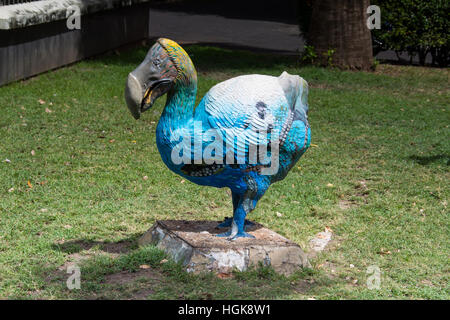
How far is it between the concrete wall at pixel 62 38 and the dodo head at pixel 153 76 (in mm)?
6420

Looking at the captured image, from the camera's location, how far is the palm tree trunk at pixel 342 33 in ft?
41.1

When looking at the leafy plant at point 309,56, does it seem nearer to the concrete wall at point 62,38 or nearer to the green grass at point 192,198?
the green grass at point 192,198

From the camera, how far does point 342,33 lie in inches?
501

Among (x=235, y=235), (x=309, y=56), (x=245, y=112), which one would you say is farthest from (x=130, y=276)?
(x=309, y=56)

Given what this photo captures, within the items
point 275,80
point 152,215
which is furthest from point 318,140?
point 275,80

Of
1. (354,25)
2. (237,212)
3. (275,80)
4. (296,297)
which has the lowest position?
(296,297)

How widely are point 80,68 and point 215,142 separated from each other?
845cm

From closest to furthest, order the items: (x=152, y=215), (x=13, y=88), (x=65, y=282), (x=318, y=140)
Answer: (x=65, y=282) → (x=152, y=215) → (x=318, y=140) → (x=13, y=88)

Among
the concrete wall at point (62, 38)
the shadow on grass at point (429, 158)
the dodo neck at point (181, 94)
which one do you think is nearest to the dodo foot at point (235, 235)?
the dodo neck at point (181, 94)

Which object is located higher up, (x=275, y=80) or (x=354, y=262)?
(x=275, y=80)

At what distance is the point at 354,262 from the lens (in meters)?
5.43

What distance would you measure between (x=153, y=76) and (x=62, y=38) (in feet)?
26.4

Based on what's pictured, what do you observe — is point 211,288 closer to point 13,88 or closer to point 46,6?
point 13,88

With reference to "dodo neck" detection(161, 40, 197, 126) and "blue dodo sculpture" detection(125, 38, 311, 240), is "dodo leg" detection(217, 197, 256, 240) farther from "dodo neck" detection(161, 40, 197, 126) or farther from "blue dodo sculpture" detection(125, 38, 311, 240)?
"dodo neck" detection(161, 40, 197, 126)
